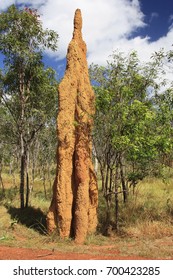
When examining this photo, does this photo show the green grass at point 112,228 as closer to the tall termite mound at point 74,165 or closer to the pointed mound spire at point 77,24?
the tall termite mound at point 74,165

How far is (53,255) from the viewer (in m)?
8.73

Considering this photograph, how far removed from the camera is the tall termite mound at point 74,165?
1142 centimetres

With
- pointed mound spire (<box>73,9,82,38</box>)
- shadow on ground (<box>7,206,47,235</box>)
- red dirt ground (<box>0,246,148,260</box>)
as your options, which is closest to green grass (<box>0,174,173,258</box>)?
shadow on ground (<box>7,206,47,235</box>)

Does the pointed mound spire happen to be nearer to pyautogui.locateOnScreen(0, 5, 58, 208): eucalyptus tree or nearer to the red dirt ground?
pyautogui.locateOnScreen(0, 5, 58, 208): eucalyptus tree

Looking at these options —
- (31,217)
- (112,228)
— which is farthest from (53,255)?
(31,217)

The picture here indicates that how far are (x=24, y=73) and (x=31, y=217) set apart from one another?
21.2ft

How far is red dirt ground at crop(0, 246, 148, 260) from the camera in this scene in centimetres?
830

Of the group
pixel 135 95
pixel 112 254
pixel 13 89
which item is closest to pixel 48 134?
pixel 13 89

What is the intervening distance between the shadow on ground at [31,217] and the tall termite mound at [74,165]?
1128mm

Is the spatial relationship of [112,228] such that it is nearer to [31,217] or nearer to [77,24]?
[31,217]

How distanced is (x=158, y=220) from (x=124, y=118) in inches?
180

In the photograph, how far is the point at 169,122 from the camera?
1253 cm

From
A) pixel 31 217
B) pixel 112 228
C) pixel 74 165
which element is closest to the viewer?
pixel 74 165

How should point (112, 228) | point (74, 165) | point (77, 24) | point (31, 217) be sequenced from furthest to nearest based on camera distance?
point (31, 217) < point (77, 24) < point (112, 228) < point (74, 165)
